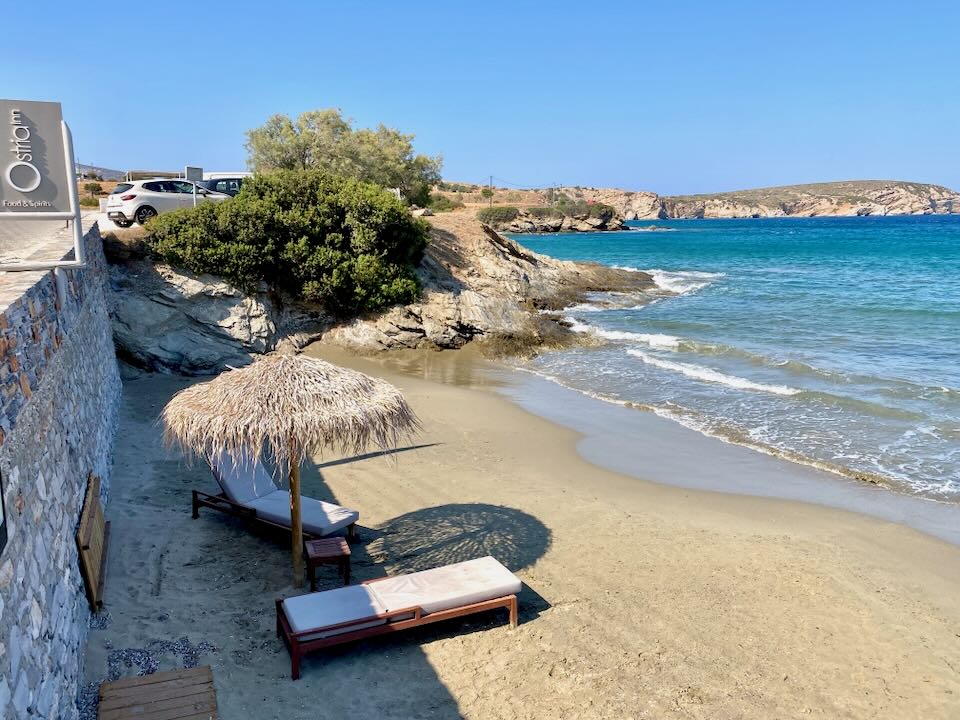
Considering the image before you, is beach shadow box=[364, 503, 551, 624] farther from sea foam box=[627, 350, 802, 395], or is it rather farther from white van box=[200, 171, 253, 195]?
white van box=[200, 171, 253, 195]

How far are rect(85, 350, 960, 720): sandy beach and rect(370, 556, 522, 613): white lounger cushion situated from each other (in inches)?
16.6

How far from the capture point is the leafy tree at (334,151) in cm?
3186

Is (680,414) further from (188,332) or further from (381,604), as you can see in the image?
(188,332)

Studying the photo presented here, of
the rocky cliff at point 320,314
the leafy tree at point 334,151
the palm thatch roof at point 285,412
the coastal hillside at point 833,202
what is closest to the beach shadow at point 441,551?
the palm thatch roof at point 285,412

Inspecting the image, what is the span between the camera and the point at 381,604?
6812mm

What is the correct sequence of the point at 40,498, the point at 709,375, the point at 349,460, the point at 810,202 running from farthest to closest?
1. the point at 810,202
2. the point at 709,375
3. the point at 349,460
4. the point at 40,498

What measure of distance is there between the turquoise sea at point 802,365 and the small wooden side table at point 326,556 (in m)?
8.27

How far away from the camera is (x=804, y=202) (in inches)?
7156

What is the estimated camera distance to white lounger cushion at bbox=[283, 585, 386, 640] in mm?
6484

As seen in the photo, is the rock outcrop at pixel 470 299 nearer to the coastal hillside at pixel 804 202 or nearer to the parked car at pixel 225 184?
the parked car at pixel 225 184

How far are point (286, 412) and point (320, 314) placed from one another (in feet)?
48.4

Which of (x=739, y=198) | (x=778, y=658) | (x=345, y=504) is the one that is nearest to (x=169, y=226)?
(x=345, y=504)

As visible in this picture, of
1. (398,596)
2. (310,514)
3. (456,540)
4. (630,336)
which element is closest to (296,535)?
(310,514)

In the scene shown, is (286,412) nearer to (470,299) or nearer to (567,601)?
(567,601)
